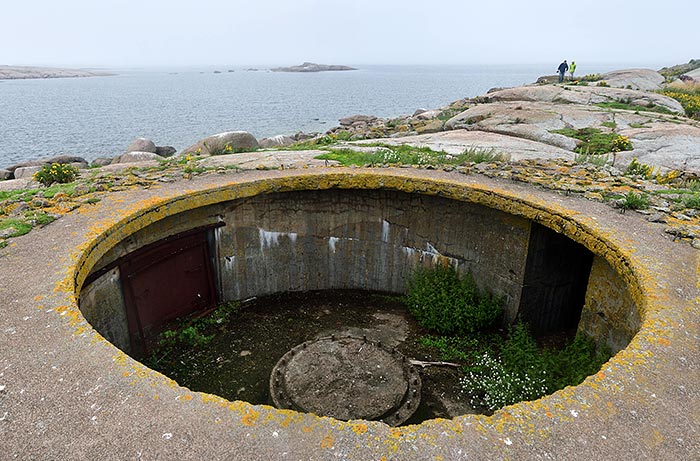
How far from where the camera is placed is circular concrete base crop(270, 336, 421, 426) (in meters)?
6.33

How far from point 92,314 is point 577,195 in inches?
311

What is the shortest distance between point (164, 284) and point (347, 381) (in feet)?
12.5

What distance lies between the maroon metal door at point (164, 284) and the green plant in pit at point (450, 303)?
4.14m

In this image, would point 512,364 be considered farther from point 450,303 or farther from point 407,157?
point 407,157

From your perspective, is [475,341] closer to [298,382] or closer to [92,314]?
[298,382]

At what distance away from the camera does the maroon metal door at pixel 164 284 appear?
761 centimetres

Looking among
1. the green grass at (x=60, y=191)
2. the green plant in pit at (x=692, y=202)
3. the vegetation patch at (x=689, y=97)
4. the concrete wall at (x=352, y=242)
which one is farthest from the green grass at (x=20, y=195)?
the vegetation patch at (x=689, y=97)

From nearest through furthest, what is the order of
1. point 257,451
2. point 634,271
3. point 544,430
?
point 257,451 → point 544,430 → point 634,271

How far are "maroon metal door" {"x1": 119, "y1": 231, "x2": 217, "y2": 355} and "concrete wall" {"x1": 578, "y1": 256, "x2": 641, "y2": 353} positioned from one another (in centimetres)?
678

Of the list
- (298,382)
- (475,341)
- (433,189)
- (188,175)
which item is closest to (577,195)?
(433,189)

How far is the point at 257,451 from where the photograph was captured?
281cm

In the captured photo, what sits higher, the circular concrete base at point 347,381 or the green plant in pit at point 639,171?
the green plant in pit at point 639,171

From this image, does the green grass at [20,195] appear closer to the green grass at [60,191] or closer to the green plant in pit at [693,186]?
the green grass at [60,191]

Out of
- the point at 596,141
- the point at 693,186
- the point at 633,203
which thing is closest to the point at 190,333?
the point at 633,203
